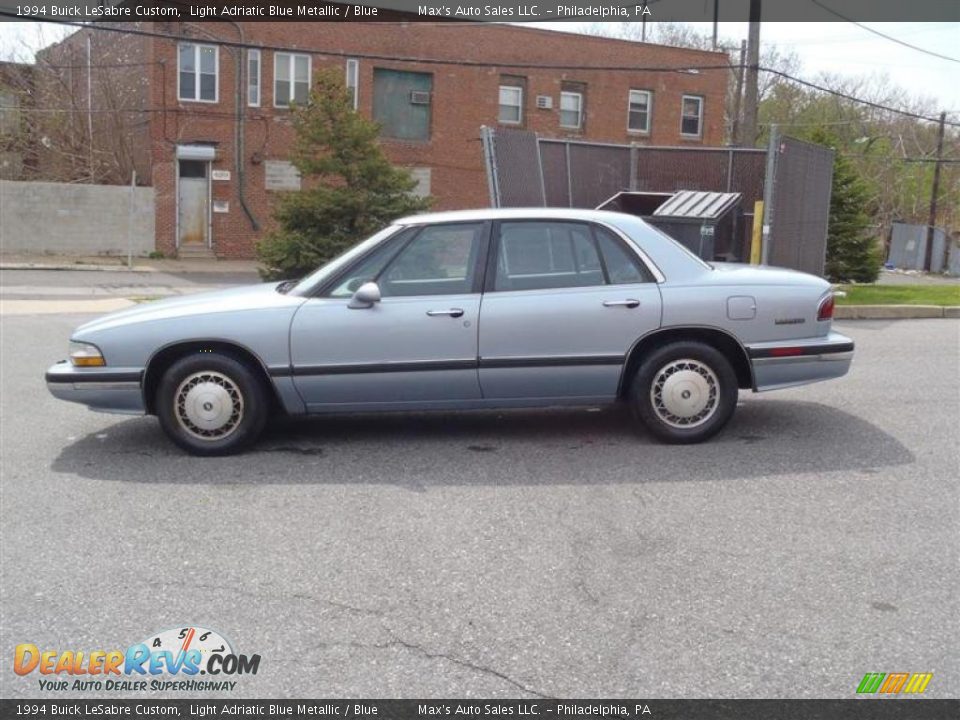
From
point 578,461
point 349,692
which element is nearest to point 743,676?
point 349,692

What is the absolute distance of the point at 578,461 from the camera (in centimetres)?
621

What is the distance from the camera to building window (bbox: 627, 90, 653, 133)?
34.4 metres

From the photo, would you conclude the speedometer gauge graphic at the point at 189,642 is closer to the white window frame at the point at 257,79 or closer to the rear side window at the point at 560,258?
the rear side window at the point at 560,258

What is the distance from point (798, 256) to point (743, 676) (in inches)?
453

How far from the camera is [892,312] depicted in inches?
537

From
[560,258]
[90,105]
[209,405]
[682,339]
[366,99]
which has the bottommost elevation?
[209,405]

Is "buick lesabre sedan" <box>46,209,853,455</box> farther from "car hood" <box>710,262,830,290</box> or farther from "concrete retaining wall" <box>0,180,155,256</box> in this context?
"concrete retaining wall" <box>0,180,155,256</box>

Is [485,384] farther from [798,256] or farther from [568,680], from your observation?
[798,256]

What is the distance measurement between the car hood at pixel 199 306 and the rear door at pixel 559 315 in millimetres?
1311

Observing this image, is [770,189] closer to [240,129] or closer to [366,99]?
[366,99]

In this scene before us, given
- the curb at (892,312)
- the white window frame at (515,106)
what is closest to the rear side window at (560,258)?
the curb at (892,312)

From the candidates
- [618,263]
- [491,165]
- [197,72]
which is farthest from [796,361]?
[197,72]

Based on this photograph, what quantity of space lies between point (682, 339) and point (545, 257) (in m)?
1.03

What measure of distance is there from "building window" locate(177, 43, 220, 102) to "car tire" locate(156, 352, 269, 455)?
24266mm
